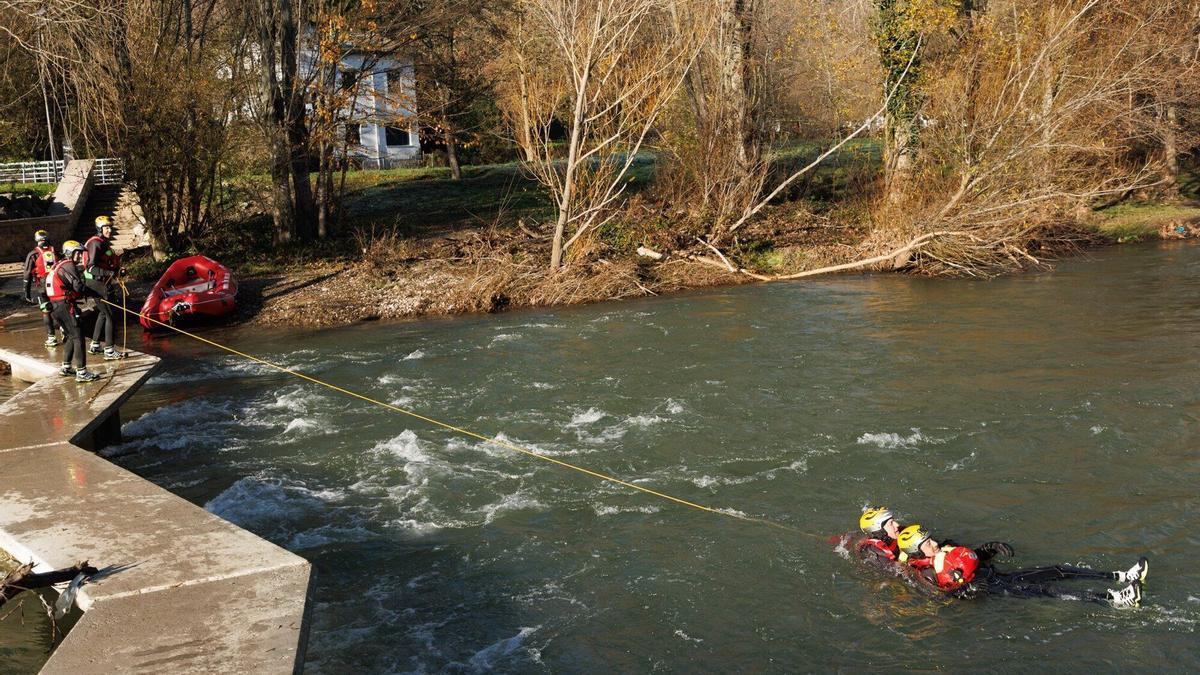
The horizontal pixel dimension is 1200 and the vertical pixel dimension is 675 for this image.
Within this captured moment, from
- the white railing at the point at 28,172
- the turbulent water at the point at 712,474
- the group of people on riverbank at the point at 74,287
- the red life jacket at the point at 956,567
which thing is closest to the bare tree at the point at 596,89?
the turbulent water at the point at 712,474

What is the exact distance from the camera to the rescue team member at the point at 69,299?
14.5 meters

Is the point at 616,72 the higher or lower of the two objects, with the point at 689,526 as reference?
higher

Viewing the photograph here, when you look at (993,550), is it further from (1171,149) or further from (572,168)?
(1171,149)

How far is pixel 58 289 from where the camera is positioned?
14.7 metres

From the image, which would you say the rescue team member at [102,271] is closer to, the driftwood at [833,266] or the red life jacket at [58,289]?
the red life jacket at [58,289]

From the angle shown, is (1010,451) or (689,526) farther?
(1010,451)

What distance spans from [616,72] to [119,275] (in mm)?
11797

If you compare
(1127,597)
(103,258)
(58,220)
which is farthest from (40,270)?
(1127,597)

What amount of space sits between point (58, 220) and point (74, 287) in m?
15.5

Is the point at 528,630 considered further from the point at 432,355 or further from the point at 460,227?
the point at 460,227

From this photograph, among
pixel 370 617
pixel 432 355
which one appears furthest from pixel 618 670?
pixel 432 355

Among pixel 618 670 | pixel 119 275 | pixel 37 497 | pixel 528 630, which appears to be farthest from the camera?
pixel 119 275

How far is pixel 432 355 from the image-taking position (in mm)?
19375

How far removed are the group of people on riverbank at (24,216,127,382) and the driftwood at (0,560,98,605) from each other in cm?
720
